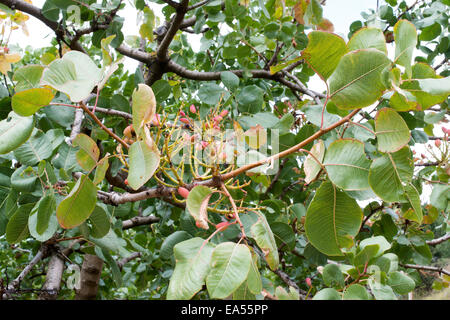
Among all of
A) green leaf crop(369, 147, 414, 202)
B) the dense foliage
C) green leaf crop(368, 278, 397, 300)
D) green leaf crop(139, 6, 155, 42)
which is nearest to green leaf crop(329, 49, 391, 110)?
the dense foliage

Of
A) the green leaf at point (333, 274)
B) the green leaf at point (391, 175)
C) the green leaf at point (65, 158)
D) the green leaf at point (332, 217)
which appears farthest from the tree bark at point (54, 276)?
the green leaf at point (391, 175)

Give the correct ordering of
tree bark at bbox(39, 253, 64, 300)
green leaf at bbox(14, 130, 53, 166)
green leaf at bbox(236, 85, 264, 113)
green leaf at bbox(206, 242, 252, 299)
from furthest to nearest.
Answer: tree bark at bbox(39, 253, 64, 300) → green leaf at bbox(236, 85, 264, 113) → green leaf at bbox(14, 130, 53, 166) → green leaf at bbox(206, 242, 252, 299)

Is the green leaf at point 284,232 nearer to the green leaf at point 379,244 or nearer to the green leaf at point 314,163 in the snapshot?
the green leaf at point 379,244

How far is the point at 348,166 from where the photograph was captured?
0.56m

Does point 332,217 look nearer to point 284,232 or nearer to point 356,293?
point 356,293

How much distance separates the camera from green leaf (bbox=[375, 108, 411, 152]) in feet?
1.67

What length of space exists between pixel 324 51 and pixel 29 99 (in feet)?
1.36

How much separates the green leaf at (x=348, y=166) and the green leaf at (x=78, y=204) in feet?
1.25

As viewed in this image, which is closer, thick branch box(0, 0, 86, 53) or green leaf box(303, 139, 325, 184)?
green leaf box(303, 139, 325, 184)

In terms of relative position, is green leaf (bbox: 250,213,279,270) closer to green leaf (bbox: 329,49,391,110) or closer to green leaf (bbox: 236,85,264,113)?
green leaf (bbox: 329,49,391,110)

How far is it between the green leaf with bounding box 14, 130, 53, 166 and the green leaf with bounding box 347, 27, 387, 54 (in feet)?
2.23

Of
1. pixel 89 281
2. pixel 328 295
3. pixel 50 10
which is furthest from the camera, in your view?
pixel 89 281

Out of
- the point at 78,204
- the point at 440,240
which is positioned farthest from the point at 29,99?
the point at 440,240

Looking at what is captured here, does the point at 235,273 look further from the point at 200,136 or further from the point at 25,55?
the point at 25,55
